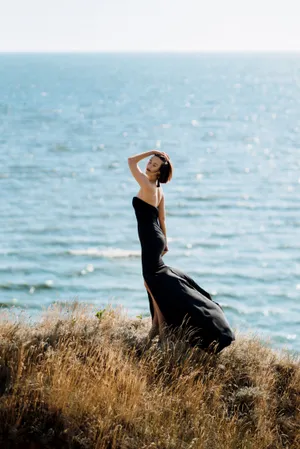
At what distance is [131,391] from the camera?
8406mm

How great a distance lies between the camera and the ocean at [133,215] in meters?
26.8

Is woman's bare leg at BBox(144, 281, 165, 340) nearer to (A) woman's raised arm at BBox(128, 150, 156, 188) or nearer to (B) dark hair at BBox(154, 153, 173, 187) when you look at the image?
(A) woman's raised arm at BBox(128, 150, 156, 188)

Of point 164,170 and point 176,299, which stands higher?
point 164,170

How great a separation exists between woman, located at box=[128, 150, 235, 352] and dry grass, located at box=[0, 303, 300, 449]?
11.5 inches

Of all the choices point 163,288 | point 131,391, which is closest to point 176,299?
point 163,288

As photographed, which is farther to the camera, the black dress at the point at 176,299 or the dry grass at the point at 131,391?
the black dress at the point at 176,299

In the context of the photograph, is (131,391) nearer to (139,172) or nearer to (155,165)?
(139,172)

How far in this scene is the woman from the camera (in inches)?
389

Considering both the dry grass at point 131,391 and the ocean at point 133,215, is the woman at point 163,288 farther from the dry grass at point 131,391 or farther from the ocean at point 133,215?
the ocean at point 133,215

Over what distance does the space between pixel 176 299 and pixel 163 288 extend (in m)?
0.21

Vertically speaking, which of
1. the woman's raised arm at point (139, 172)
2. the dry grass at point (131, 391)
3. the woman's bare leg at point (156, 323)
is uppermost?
the woman's raised arm at point (139, 172)

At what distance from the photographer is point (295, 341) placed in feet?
75.2

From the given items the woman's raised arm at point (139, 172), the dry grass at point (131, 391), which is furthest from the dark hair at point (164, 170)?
the dry grass at point (131, 391)

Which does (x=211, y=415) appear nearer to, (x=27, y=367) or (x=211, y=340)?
(x=211, y=340)
